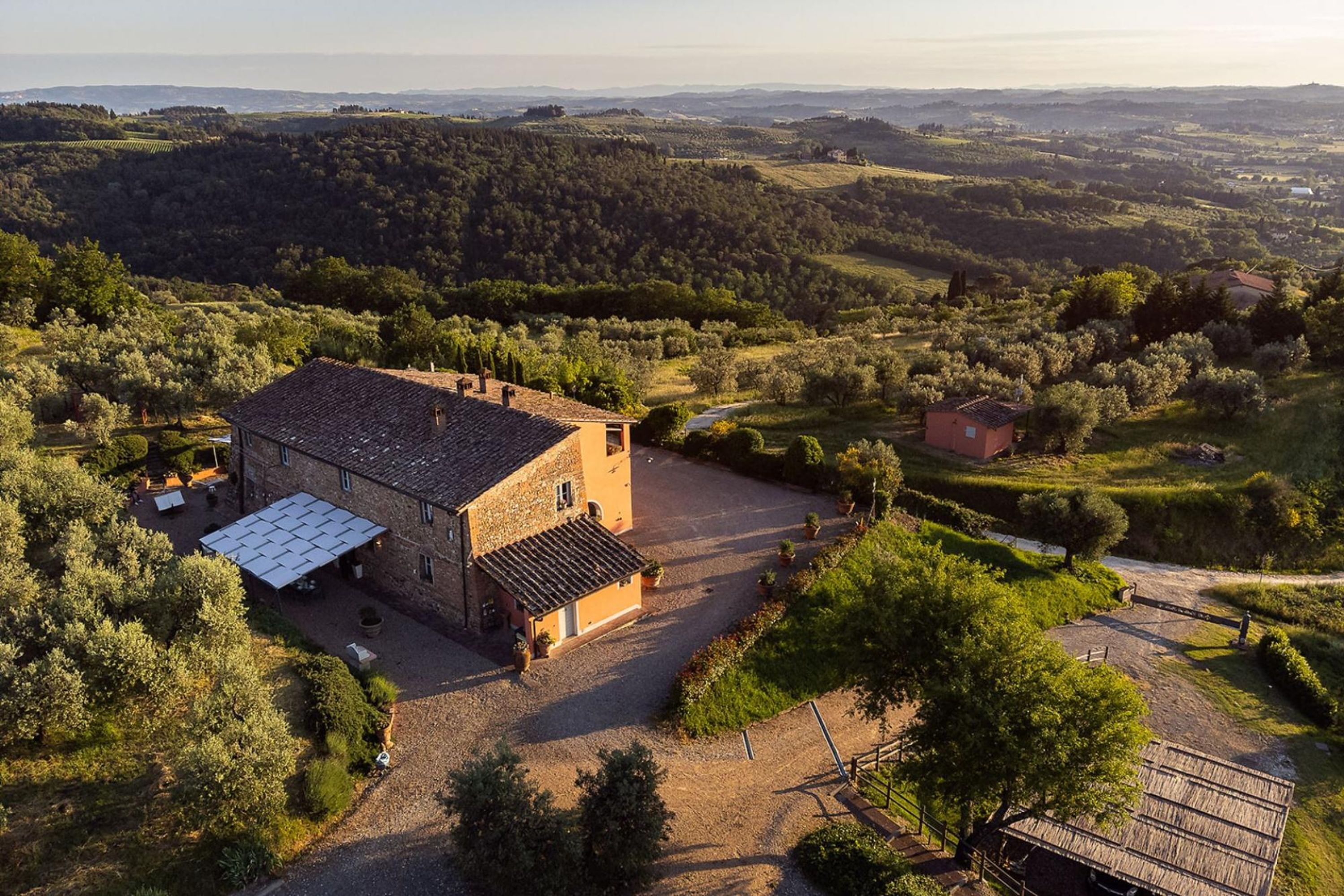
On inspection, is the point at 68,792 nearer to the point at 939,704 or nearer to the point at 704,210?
the point at 939,704

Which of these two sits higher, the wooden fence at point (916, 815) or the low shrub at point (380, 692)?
the low shrub at point (380, 692)

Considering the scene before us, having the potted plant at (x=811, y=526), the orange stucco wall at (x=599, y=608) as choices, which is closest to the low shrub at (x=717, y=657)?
the orange stucco wall at (x=599, y=608)

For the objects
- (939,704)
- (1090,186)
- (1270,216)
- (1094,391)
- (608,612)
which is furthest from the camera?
(1090,186)

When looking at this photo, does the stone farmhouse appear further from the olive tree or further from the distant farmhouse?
the distant farmhouse

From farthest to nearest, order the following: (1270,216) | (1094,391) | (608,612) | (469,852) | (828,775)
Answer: (1270,216) → (1094,391) → (608,612) → (828,775) → (469,852)

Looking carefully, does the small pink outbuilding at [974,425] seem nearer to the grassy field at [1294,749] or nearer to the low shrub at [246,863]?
the grassy field at [1294,749]

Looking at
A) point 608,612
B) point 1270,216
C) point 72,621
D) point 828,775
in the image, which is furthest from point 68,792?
point 1270,216

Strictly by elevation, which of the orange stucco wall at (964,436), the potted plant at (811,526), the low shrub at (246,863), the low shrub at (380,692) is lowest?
the low shrub at (246,863)
